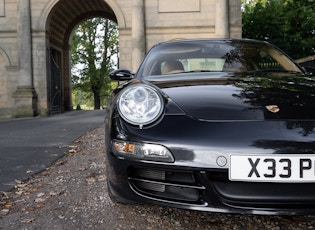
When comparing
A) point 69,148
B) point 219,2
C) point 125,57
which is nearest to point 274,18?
point 219,2

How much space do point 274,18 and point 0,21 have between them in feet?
45.6

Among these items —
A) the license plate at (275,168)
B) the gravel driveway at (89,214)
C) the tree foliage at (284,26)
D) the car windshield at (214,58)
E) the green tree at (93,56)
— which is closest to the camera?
the license plate at (275,168)

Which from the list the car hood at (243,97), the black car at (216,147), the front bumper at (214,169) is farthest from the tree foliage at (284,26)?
the front bumper at (214,169)

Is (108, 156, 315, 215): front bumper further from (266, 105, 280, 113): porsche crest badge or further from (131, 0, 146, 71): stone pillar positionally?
(131, 0, 146, 71): stone pillar

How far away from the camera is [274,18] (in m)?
18.5

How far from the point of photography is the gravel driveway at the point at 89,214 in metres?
2.24

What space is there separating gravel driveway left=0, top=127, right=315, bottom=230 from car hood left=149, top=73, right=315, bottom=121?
0.79 metres

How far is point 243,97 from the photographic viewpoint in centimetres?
211

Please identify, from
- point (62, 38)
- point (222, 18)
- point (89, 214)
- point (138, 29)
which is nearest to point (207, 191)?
point (89, 214)

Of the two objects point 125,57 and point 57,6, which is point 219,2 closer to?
point 125,57

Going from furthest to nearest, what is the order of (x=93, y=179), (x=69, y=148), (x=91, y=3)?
(x=91, y=3)
(x=69, y=148)
(x=93, y=179)

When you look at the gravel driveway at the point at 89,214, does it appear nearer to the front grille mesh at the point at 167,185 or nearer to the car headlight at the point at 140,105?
the front grille mesh at the point at 167,185

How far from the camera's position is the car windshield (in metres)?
3.16

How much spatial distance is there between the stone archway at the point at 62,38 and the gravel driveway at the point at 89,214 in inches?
478
